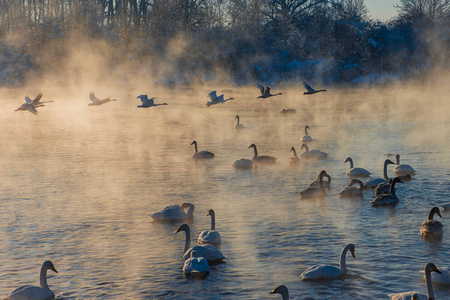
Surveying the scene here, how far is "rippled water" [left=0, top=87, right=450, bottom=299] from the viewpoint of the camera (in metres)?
14.7

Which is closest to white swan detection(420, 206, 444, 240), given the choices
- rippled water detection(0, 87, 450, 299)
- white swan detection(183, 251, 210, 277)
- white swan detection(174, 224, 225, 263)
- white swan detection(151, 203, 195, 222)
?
rippled water detection(0, 87, 450, 299)

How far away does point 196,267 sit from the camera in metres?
14.7

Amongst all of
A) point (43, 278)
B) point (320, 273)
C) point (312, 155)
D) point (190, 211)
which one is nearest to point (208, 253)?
point (320, 273)

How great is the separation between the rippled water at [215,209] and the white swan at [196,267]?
21cm

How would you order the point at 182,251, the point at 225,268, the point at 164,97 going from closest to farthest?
the point at 225,268 → the point at 182,251 → the point at 164,97

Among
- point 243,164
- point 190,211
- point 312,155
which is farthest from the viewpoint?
point 312,155

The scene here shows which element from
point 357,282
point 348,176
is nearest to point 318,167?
point 348,176

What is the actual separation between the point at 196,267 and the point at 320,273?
2.78 metres

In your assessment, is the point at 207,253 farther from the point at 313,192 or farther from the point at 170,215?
the point at 313,192

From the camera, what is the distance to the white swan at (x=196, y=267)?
14689 mm

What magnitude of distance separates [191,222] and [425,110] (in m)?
38.5

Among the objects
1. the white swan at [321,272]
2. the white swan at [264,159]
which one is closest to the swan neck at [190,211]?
the white swan at [321,272]

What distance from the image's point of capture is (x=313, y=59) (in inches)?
3595

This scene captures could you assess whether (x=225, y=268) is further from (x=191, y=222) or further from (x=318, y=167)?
(x=318, y=167)
